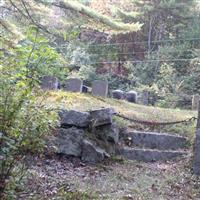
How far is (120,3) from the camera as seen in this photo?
74.3 ft

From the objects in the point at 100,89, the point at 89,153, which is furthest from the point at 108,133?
the point at 100,89

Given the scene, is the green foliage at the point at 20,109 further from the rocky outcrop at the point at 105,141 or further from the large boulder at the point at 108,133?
the large boulder at the point at 108,133

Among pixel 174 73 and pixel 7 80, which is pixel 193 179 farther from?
pixel 174 73

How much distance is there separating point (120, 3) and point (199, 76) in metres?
7.10

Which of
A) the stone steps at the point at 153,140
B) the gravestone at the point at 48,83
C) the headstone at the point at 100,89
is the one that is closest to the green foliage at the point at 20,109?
the stone steps at the point at 153,140

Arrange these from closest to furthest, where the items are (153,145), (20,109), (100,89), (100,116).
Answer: (20,109) → (100,116) → (153,145) → (100,89)

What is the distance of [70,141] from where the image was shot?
19.5ft

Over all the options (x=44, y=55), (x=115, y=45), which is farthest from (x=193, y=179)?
(x=115, y=45)

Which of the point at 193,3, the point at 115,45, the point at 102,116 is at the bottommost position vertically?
the point at 102,116

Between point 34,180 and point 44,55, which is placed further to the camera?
point 34,180

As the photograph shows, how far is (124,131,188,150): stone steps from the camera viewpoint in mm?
7422

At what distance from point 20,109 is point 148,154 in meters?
4.13

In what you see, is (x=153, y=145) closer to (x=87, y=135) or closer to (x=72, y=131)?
(x=87, y=135)

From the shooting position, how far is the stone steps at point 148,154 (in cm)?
687
